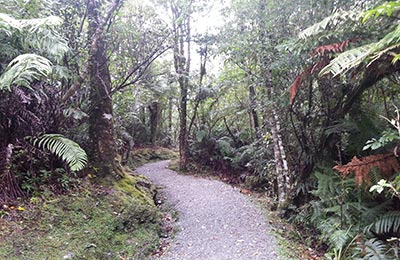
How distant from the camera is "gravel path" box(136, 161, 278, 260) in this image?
3.66m

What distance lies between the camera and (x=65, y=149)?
3654mm

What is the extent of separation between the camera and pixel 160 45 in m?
6.10

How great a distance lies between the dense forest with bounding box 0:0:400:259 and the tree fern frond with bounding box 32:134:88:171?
0.02m

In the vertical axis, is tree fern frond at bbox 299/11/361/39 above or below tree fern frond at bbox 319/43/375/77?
above

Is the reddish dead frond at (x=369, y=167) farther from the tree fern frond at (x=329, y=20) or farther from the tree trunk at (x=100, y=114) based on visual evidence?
the tree trunk at (x=100, y=114)

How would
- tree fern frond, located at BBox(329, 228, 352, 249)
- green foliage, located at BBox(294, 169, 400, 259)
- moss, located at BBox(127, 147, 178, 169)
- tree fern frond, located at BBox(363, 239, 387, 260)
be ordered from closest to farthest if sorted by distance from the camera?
tree fern frond, located at BBox(363, 239, 387, 260) < green foliage, located at BBox(294, 169, 400, 259) < tree fern frond, located at BBox(329, 228, 352, 249) < moss, located at BBox(127, 147, 178, 169)

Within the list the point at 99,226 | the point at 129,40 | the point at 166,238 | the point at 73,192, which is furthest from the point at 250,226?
the point at 129,40

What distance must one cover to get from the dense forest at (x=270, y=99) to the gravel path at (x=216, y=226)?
693 millimetres

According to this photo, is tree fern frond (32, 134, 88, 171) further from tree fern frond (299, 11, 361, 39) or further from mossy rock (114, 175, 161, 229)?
tree fern frond (299, 11, 361, 39)

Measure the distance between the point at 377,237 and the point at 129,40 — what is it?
18.3ft

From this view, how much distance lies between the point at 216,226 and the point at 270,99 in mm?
2349

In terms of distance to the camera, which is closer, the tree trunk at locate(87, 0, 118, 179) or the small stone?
the small stone

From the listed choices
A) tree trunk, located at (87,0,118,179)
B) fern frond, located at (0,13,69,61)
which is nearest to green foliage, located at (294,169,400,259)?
tree trunk, located at (87,0,118,179)

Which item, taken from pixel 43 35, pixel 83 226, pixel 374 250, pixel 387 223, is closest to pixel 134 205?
pixel 83 226
